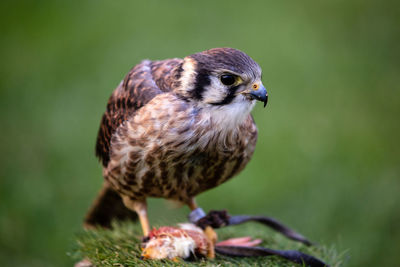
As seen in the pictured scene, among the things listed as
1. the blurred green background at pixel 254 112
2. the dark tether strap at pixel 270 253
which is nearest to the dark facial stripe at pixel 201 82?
the dark tether strap at pixel 270 253

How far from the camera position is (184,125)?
8.16 ft

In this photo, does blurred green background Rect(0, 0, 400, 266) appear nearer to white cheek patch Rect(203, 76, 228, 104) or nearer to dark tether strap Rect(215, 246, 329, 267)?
dark tether strap Rect(215, 246, 329, 267)

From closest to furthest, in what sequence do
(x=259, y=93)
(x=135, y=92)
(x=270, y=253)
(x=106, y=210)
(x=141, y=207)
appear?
(x=259, y=93), (x=270, y=253), (x=135, y=92), (x=141, y=207), (x=106, y=210)

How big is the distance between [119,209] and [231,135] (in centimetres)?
118

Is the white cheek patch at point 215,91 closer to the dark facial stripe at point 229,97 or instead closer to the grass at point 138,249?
the dark facial stripe at point 229,97

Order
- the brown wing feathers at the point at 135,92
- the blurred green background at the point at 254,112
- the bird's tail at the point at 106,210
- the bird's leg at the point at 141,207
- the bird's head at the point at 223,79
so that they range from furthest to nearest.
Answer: the blurred green background at the point at 254,112 < the bird's tail at the point at 106,210 < the bird's leg at the point at 141,207 < the brown wing feathers at the point at 135,92 < the bird's head at the point at 223,79

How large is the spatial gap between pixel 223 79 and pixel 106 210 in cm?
143

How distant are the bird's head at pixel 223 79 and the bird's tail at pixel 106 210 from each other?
1.12m

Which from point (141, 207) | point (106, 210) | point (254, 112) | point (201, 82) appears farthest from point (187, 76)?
point (254, 112)

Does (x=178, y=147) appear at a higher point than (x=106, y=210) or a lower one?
higher

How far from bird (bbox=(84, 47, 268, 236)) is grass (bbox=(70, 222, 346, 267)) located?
0.22 meters

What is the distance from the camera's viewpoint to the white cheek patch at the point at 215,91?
2445mm

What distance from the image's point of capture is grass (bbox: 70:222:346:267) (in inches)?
95.5

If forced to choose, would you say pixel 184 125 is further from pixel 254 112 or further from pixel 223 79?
pixel 254 112
